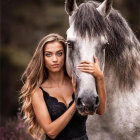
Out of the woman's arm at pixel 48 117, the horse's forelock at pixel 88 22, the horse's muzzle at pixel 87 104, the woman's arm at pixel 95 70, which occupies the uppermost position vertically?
the horse's forelock at pixel 88 22

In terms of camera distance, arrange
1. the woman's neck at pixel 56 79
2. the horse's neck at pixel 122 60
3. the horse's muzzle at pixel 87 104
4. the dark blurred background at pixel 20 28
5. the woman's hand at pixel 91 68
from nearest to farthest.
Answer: the horse's muzzle at pixel 87 104
the woman's hand at pixel 91 68
the woman's neck at pixel 56 79
the horse's neck at pixel 122 60
the dark blurred background at pixel 20 28

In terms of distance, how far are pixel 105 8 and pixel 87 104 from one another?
1.18 metres

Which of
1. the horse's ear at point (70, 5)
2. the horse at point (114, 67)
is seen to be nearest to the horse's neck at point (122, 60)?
the horse at point (114, 67)

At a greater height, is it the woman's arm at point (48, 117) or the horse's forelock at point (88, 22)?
the horse's forelock at point (88, 22)

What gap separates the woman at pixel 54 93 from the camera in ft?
10.1

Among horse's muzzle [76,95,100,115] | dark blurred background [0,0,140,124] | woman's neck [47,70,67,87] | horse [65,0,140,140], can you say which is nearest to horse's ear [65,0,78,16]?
horse [65,0,140,140]

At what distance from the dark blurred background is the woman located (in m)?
7.71

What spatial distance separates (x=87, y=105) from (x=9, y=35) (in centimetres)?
1041

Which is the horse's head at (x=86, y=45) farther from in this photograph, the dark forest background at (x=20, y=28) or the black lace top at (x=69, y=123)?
the dark forest background at (x=20, y=28)

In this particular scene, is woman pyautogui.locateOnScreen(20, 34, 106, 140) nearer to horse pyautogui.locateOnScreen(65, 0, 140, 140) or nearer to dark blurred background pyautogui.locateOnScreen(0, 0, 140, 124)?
horse pyautogui.locateOnScreen(65, 0, 140, 140)

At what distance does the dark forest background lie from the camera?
1152cm

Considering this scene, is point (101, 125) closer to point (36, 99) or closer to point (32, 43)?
point (36, 99)

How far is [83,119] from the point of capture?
3.32m

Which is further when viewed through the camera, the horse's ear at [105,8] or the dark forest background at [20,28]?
the dark forest background at [20,28]
